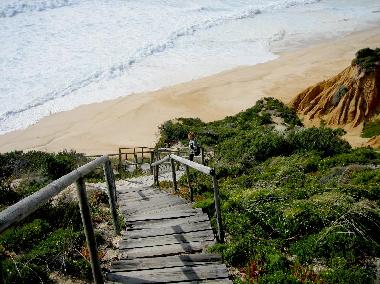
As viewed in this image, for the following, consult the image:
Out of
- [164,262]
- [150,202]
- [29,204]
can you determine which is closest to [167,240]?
[164,262]

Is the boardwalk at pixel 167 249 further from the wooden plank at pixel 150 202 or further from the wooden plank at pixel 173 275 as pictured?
the wooden plank at pixel 150 202

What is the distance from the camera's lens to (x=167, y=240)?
20.4ft

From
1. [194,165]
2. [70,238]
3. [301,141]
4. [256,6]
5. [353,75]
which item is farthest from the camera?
[256,6]

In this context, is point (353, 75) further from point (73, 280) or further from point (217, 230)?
point (73, 280)

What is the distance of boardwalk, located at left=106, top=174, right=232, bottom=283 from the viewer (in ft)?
16.8

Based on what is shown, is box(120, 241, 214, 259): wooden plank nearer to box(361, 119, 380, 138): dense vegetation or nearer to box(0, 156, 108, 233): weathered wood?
box(0, 156, 108, 233): weathered wood

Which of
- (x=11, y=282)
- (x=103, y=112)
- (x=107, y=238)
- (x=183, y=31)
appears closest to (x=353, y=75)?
(x=103, y=112)

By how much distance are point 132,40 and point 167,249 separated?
56365mm

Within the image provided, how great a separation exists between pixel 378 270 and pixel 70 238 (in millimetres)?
4439

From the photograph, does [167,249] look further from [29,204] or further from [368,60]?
[368,60]

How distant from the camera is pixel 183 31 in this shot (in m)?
61.9

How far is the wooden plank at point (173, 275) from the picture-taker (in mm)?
5020

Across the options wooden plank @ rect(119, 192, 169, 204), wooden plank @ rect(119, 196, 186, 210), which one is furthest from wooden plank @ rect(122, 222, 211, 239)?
wooden plank @ rect(119, 192, 169, 204)

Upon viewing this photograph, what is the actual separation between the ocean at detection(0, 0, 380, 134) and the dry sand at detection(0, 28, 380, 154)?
256 cm
